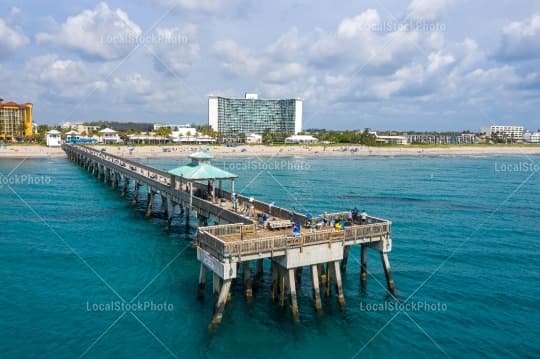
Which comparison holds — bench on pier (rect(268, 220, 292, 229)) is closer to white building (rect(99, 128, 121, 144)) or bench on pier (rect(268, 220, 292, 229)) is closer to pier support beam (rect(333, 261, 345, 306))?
pier support beam (rect(333, 261, 345, 306))

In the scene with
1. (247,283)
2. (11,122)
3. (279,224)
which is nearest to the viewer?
(247,283)

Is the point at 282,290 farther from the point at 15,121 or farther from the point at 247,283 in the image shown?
the point at 15,121

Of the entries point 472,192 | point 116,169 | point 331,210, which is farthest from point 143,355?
point 472,192

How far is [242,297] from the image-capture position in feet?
83.1

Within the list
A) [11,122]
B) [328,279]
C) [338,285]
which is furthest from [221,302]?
[11,122]

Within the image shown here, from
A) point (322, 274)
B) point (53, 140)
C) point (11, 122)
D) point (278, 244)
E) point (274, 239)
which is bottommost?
point (322, 274)

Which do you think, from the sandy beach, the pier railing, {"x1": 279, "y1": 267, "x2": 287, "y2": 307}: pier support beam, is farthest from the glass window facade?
{"x1": 279, "y1": 267, "x2": 287, "y2": 307}: pier support beam

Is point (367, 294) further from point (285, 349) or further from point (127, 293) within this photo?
point (127, 293)

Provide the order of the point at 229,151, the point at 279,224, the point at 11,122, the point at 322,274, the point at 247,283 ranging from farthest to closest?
the point at 11,122, the point at 229,151, the point at 322,274, the point at 279,224, the point at 247,283

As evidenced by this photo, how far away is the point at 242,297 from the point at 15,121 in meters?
172

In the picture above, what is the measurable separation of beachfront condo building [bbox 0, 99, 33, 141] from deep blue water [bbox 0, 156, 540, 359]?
133 meters

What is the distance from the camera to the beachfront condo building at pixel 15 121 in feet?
538

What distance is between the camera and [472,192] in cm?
6931

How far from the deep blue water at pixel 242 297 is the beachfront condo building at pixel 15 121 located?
132817 millimetres
